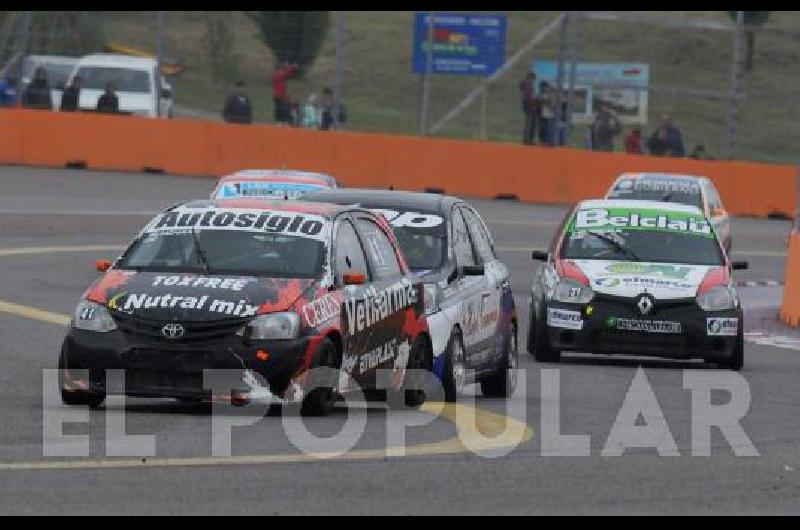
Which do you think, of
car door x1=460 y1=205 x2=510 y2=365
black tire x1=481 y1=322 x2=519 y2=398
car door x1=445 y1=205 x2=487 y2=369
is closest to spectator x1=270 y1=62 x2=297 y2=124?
car door x1=460 y1=205 x2=510 y2=365

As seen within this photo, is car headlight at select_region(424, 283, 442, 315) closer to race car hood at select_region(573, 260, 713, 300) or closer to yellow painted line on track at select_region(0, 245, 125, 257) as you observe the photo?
race car hood at select_region(573, 260, 713, 300)

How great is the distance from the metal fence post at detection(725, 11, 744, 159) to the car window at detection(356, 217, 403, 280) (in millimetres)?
26367

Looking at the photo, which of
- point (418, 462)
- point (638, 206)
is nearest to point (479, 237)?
point (638, 206)

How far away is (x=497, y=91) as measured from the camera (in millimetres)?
54875

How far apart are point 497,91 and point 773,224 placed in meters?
16.0

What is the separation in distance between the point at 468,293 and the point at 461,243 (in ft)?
2.18

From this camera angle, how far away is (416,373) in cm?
1374

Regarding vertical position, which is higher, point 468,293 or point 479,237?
point 479,237

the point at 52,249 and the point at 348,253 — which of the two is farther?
the point at 52,249

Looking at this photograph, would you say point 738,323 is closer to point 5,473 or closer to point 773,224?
point 5,473

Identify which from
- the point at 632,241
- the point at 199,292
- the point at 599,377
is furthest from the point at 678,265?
the point at 199,292

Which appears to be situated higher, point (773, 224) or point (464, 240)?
point (464, 240)

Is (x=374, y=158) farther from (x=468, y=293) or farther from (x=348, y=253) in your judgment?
(x=348, y=253)

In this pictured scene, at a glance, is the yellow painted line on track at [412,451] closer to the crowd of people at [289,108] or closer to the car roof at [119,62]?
the crowd of people at [289,108]
